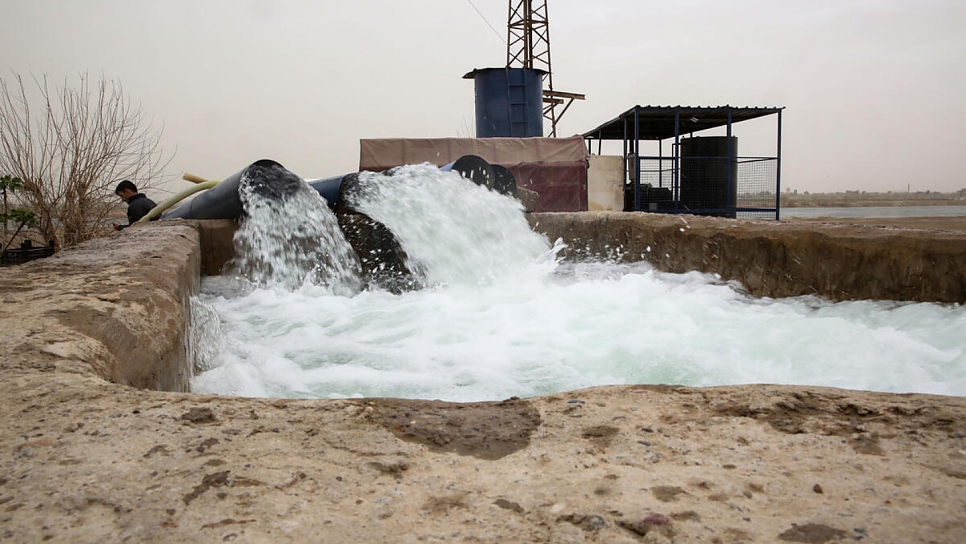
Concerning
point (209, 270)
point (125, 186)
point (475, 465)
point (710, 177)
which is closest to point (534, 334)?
point (475, 465)

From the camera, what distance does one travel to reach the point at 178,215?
6.57 m

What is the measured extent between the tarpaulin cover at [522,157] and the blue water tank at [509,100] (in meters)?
2.74

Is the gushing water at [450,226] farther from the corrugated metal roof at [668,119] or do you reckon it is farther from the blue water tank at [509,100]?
the blue water tank at [509,100]

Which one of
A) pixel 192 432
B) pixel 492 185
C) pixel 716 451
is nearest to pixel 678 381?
pixel 716 451

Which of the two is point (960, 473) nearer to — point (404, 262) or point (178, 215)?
point (404, 262)

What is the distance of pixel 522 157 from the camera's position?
36.8 feet

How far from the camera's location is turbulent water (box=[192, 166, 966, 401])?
274 centimetres

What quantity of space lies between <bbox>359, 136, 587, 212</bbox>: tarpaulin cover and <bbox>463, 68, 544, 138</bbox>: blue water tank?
2.74 meters

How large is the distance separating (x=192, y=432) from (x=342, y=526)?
53 cm

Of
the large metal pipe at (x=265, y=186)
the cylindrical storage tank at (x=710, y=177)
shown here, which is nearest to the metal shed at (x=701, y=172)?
the cylindrical storage tank at (x=710, y=177)

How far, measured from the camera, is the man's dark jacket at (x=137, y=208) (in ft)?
23.5

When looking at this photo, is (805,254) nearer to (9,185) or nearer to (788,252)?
(788,252)

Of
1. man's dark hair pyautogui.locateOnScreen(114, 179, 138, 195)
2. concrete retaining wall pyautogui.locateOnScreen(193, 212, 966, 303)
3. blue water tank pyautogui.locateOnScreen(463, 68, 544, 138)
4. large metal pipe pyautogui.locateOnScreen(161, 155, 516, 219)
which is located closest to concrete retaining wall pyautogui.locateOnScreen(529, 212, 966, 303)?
concrete retaining wall pyautogui.locateOnScreen(193, 212, 966, 303)

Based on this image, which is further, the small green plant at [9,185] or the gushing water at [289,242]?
the small green plant at [9,185]
